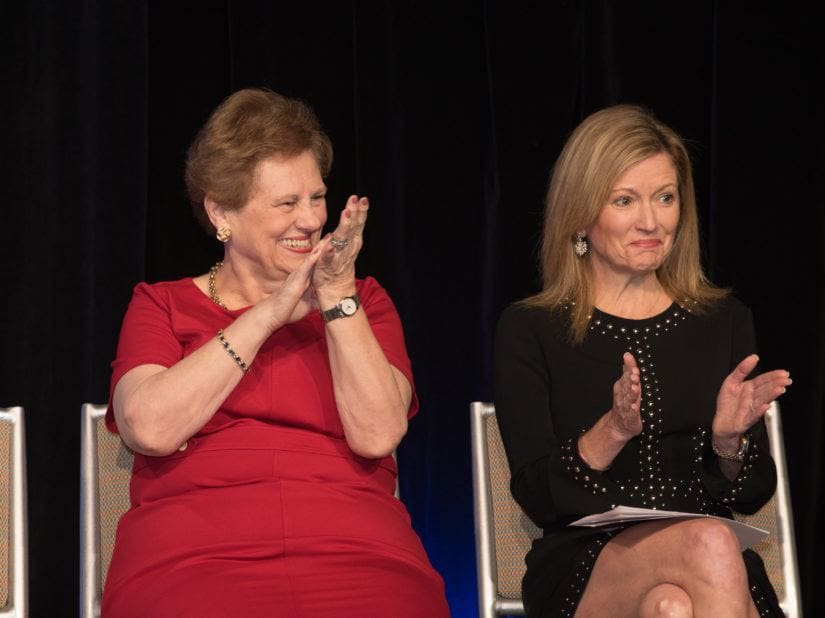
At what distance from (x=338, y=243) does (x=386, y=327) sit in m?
0.37

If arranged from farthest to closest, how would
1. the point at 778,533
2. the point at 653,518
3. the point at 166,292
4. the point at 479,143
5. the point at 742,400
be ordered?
the point at 479,143 → the point at 778,533 → the point at 166,292 → the point at 742,400 → the point at 653,518

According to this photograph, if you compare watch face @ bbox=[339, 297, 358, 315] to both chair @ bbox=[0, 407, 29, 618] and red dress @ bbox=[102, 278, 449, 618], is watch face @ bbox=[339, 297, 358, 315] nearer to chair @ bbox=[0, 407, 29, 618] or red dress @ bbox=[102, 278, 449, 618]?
red dress @ bbox=[102, 278, 449, 618]

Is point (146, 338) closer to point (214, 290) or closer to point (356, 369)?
point (214, 290)

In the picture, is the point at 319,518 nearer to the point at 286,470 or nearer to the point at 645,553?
the point at 286,470

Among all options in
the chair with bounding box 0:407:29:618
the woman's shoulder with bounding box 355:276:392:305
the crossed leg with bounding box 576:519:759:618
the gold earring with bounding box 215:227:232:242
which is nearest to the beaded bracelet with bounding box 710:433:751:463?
the crossed leg with bounding box 576:519:759:618

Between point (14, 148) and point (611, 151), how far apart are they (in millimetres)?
1588

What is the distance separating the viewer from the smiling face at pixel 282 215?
2.98 meters

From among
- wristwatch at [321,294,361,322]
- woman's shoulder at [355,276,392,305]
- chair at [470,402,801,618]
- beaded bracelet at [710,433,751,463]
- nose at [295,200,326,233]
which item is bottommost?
chair at [470,402,801,618]

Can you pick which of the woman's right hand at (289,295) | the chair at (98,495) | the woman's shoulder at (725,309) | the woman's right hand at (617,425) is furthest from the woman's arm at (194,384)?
the woman's shoulder at (725,309)

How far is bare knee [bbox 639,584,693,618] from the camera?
239 centimetres

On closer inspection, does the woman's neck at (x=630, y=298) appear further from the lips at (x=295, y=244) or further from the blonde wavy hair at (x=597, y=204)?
the lips at (x=295, y=244)

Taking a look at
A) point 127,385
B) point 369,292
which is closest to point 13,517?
point 127,385

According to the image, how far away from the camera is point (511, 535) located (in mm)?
3168

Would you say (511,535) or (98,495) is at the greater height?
(98,495)
